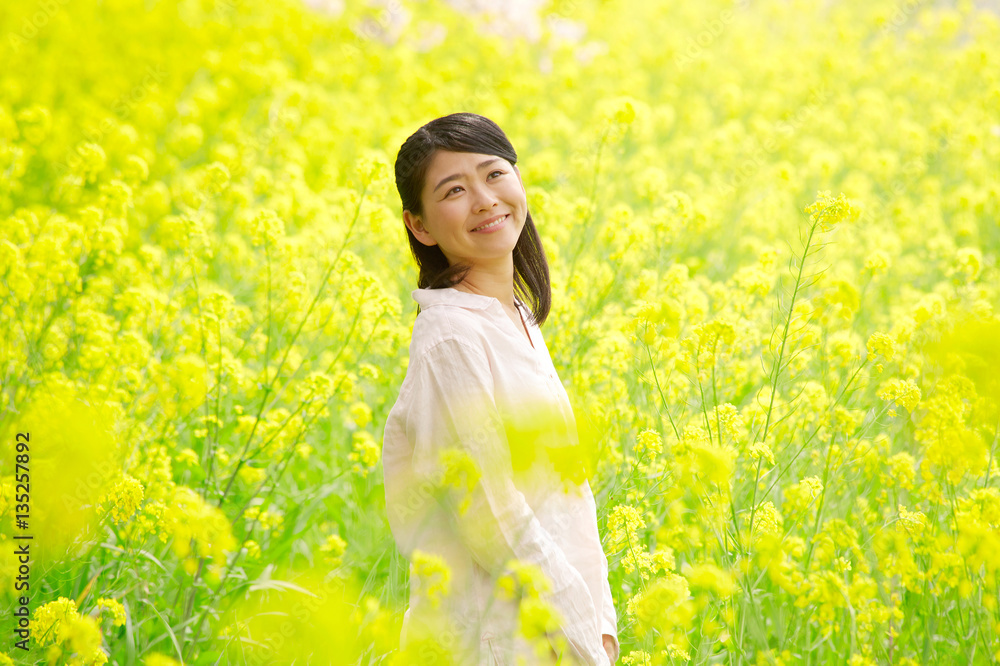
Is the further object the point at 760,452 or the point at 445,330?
the point at 760,452

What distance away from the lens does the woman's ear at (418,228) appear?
1.84 m

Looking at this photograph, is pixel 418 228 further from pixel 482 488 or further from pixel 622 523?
pixel 622 523

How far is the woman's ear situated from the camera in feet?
6.03

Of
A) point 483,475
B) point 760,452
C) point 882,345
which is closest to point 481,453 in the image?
point 483,475

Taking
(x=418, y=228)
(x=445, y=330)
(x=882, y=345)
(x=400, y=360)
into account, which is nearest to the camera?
(x=445, y=330)

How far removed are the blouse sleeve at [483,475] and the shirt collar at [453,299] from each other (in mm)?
169

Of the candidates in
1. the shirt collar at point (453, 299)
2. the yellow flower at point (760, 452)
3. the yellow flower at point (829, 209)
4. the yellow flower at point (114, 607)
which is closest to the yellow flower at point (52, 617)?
the yellow flower at point (114, 607)

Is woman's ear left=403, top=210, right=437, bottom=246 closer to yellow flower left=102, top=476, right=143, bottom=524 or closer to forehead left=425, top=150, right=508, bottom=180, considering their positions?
forehead left=425, top=150, right=508, bottom=180

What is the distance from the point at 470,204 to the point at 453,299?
23cm

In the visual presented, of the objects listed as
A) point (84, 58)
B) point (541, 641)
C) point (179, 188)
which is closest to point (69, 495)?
point (541, 641)

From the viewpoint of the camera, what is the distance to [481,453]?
1.39 metres

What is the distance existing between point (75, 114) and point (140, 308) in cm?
376

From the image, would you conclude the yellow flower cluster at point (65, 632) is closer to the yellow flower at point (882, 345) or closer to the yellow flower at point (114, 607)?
the yellow flower at point (114, 607)

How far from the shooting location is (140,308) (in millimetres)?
2822
